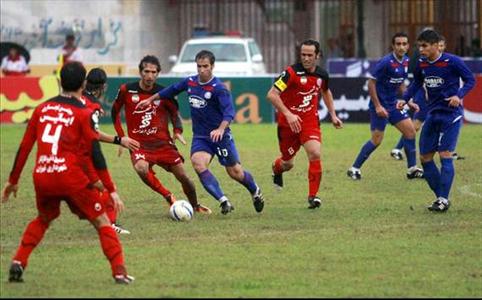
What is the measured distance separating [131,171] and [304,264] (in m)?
10.2

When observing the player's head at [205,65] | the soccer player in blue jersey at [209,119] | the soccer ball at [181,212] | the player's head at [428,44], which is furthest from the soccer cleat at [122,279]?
the player's head at [428,44]

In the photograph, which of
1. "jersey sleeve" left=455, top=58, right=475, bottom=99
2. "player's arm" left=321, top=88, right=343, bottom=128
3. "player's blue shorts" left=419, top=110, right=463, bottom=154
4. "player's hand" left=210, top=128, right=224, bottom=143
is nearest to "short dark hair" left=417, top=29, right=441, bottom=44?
"jersey sleeve" left=455, top=58, right=475, bottom=99

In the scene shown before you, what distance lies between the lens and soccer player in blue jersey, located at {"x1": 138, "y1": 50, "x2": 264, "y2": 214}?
15570 mm

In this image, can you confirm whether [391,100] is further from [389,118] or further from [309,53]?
[309,53]

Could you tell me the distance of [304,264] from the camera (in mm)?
12148

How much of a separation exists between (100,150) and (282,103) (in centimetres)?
532

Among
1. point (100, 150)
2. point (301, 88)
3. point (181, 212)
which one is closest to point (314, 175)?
point (301, 88)

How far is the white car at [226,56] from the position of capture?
3550 centimetres

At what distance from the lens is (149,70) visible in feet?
51.4

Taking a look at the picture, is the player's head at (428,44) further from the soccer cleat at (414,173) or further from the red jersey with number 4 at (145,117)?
the soccer cleat at (414,173)

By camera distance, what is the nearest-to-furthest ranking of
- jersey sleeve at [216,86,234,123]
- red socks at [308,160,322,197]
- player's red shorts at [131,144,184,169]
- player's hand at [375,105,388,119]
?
jersey sleeve at [216,86,234,123], player's red shorts at [131,144,184,169], red socks at [308,160,322,197], player's hand at [375,105,388,119]

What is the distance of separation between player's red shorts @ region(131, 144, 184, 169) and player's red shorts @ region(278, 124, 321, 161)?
1.53 m

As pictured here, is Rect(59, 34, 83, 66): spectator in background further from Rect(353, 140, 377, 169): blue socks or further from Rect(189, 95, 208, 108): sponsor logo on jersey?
Rect(189, 95, 208, 108): sponsor logo on jersey

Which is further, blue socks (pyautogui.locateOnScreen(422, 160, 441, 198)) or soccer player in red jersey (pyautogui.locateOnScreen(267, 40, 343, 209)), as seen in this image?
soccer player in red jersey (pyautogui.locateOnScreen(267, 40, 343, 209))
